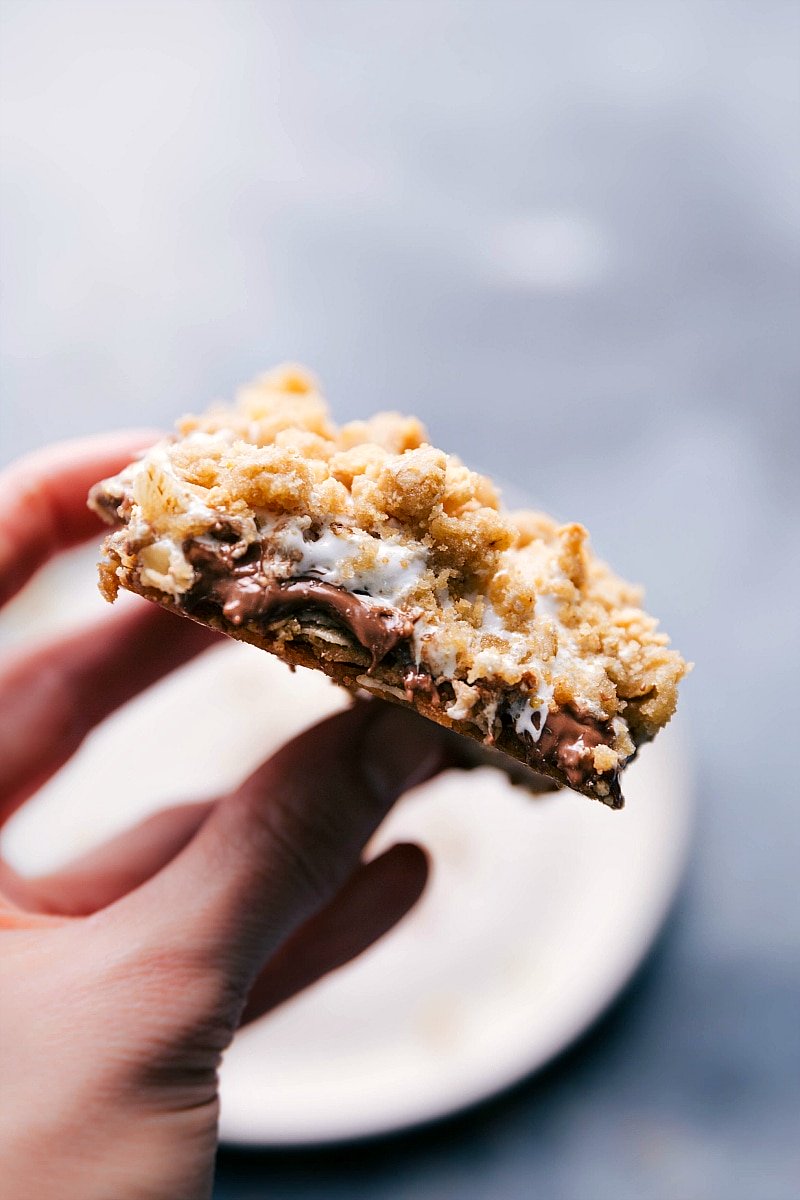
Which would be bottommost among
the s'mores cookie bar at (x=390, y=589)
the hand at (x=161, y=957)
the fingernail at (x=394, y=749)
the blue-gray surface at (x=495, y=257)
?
the hand at (x=161, y=957)

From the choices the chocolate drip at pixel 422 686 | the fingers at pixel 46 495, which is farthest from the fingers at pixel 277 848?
the fingers at pixel 46 495

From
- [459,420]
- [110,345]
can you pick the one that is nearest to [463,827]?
[459,420]

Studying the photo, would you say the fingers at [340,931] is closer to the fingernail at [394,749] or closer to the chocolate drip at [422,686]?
the fingernail at [394,749]

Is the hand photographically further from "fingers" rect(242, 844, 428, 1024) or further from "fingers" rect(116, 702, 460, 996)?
"fingers" rect(242, 844, 428, 1024)

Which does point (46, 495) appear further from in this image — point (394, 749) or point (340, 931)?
point (340, 931)

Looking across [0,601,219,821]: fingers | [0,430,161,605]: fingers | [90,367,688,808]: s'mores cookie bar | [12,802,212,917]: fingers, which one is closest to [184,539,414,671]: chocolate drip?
[90,367,688,808]: s'mores cookie bar

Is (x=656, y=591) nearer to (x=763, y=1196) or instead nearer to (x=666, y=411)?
(x=666, y=411)

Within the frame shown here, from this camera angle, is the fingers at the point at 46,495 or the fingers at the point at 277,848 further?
the fingers at the point at 46,495
